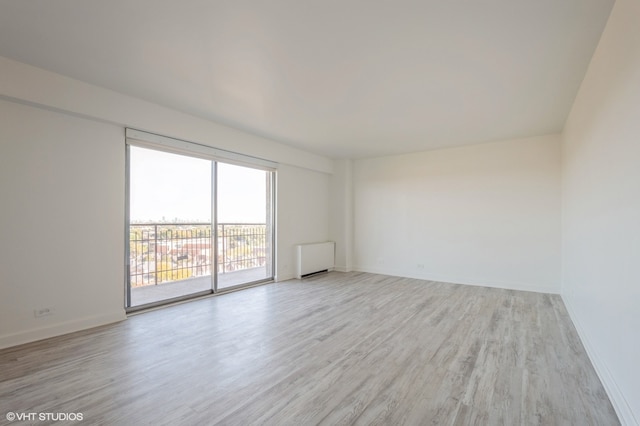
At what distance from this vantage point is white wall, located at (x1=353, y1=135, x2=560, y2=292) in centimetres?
491

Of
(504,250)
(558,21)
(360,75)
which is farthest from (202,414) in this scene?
(504,250)

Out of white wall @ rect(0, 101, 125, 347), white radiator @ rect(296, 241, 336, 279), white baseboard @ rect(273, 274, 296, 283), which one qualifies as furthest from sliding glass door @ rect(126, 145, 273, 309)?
white radiator @ rect(296, 241, 336, 279)

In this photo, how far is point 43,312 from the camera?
2975 millimetres

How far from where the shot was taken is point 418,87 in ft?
10.3

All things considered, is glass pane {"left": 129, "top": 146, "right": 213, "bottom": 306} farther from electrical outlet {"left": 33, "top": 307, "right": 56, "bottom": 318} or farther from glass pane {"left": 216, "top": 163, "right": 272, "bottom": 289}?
electrical outlet {"left": 33, "top": 307, "right": 56, "bottom": 318}

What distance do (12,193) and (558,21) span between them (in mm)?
4912

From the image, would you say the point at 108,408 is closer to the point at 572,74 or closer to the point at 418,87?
the point at 418,87

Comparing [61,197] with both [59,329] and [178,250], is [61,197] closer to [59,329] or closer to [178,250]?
[59,329]

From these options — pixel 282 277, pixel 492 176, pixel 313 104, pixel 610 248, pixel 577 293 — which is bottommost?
pixel 282 277

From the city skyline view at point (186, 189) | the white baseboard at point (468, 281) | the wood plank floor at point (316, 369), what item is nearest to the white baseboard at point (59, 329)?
the wood plank floor at point (316, 369)

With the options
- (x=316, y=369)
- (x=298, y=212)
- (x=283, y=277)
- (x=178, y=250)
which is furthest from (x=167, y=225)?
(x=316, y=369)

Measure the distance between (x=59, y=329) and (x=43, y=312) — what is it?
24cm

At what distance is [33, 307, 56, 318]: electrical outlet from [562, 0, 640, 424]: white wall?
4.73 metres

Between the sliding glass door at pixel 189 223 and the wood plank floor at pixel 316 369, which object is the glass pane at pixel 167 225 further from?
the wood plank floor at pixel 316 369
